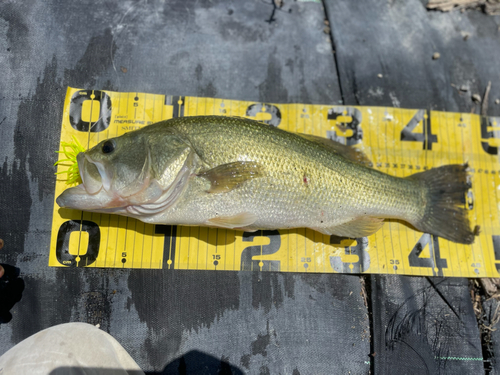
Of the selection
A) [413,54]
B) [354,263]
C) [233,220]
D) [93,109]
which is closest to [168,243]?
[233,220]

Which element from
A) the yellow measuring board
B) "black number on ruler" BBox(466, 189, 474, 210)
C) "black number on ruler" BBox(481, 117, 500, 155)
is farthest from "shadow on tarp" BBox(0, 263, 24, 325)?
"black number on ruler" BBox(481, 117, 500, 155)

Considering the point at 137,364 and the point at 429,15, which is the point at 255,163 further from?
the point at 429,15

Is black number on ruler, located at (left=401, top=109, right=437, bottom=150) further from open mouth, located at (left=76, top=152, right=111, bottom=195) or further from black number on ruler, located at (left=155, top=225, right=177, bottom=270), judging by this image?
open mouth, located at (left=76, top=152, right=111, bottom=195)

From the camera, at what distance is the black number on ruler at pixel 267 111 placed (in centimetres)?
271

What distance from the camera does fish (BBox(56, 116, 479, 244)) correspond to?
76.9 inches

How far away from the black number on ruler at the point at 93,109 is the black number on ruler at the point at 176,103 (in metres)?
0.51

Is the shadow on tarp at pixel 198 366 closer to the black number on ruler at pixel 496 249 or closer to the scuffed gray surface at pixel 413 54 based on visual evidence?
the black number on ruler at pixel 496 249

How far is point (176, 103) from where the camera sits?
8.75ft

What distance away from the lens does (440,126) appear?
2.83 m

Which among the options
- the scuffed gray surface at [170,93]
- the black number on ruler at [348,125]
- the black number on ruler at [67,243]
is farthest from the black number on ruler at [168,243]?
the black number on ruler at [348,125]

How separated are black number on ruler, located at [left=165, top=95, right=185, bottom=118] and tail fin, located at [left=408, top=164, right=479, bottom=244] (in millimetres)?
2083

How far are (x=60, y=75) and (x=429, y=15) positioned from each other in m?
3.81

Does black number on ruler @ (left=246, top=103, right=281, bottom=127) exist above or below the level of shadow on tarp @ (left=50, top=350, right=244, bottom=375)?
above

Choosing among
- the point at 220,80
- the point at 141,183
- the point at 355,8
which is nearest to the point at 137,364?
the point at 141,183
